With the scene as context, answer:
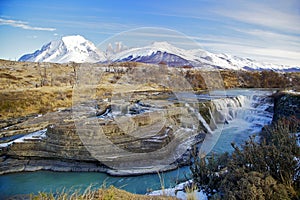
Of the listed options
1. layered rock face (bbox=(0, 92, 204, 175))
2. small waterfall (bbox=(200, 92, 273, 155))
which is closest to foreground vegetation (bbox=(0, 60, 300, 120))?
small waterfall (bbox=(200, 92, 273, 155))

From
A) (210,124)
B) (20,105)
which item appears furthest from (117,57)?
(20,105)

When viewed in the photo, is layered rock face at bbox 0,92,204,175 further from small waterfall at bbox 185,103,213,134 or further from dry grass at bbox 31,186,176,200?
dry grass at bbox 31,186,176,200

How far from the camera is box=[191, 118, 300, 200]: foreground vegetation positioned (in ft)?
13.3

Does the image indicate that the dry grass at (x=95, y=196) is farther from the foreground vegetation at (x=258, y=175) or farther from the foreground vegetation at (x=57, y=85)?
the foreground vegetation at (x=57, y=85)

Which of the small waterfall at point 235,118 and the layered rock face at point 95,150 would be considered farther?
the small waterfall at point 235,118

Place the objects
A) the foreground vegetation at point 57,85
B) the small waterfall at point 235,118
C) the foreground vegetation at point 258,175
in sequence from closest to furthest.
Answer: the foreground vegetation at point 258,175 < the small waterfall at point 235,118 < the foreground vegetation at point 57,85

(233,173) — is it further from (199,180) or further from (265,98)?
(265,98)

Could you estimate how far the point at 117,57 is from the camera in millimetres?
9805

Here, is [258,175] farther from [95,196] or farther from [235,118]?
[235,118]

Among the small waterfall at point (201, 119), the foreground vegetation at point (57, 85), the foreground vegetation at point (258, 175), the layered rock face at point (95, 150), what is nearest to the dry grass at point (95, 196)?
the foreground vegetation at point (258, 175)

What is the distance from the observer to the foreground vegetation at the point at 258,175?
13.3ft

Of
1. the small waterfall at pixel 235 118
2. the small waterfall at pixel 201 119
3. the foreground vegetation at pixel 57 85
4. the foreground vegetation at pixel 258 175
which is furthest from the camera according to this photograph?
the foreground vegetation at pixel 57 85

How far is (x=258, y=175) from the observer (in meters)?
4.34

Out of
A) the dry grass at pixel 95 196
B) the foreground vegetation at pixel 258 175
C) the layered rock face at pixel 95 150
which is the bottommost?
the layered rock face at pixel 95 150
